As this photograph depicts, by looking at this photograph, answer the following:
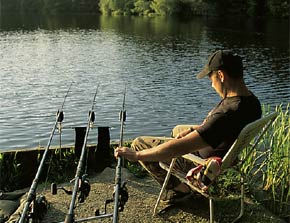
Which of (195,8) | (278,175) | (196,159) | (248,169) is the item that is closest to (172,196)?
(196,159)

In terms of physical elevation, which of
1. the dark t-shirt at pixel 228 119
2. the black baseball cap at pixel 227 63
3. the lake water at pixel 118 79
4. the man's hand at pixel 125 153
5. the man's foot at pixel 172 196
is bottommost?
the lake water at pixel 118 79

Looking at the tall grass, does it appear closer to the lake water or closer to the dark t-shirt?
the dark t-shirt

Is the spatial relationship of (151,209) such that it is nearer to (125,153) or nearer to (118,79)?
(125,153)

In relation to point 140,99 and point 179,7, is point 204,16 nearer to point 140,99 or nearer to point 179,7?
point 179,7

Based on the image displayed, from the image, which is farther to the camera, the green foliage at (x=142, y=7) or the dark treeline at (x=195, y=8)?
the green foliage at (x=142, y=7)

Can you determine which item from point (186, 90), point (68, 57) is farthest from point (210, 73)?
point (68, 57)

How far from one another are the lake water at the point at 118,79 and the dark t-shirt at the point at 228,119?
6.45 m

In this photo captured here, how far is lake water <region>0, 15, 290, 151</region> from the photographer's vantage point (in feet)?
39.5

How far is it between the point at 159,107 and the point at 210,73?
10189 mm

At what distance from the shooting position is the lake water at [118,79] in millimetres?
12047

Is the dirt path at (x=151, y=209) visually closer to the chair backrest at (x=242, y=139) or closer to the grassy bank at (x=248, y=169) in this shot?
the grassy bank at (x=248, y=169)

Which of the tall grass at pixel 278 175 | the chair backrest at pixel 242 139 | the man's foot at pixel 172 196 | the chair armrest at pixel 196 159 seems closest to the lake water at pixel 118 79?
the tall grass at pixel 278 175

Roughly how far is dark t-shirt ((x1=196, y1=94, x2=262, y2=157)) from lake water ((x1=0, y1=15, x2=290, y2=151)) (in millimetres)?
6448

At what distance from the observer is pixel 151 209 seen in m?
4.39
